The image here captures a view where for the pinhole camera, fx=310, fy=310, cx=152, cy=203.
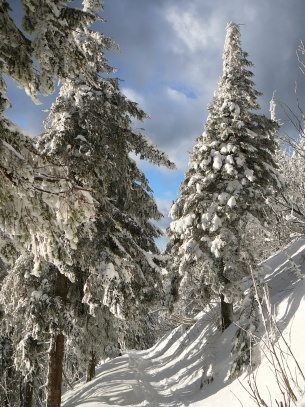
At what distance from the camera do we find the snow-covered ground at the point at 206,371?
7723mm

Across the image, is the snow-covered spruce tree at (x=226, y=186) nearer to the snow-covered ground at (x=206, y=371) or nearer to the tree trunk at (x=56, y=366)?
the snow-covered ground at (x=206, y=371)

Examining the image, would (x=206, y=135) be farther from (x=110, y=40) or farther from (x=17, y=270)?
(x=17, y=270)

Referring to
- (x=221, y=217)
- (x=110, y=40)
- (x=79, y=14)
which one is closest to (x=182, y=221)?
(x=221, y=217)

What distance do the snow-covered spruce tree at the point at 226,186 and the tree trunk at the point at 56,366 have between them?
5.26m

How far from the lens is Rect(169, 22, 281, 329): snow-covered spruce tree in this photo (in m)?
12.2

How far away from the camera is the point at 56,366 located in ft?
28.0

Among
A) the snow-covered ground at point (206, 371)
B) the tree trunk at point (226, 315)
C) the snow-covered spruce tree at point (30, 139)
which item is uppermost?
the snow-covered spruce tree at point (30, 139)

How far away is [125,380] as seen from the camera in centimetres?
1259

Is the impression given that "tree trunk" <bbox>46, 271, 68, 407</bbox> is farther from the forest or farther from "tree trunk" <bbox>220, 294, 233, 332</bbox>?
"tree trunk" <bbox>220, 294, 233, 332</bbox>

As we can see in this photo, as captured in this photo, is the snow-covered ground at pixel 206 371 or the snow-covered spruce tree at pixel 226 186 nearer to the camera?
the snow-covered ground at pixel 206 371

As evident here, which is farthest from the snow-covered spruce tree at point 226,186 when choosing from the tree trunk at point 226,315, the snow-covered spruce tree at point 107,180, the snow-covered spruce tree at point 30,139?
the snow-covered spruce tree at point 30,139

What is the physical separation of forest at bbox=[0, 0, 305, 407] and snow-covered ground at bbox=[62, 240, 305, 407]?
2.63 feet

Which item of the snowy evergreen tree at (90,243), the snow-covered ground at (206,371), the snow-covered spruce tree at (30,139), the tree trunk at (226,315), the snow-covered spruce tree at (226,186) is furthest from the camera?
the tree trunk at (226,315)

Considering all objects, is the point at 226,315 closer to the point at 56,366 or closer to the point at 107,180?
the point at 56,366
